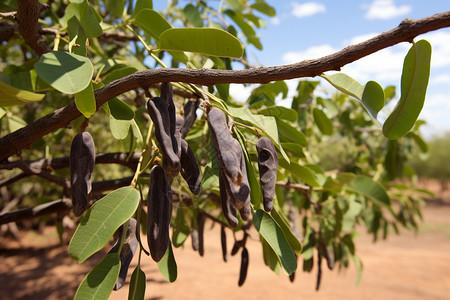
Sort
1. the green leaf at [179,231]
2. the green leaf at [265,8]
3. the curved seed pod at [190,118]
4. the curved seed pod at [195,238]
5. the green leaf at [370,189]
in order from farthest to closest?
1. the green leaf at [265,8]
2. the curved seed pod at [195,238]
3. the green leaf at [179,231]
4. the green leaf at [370,189]
5. the curved seed pod at [190,118]

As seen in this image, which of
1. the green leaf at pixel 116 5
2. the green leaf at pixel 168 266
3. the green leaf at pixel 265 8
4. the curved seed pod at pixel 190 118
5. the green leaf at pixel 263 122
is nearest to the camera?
the green leaf at pixel 263 122

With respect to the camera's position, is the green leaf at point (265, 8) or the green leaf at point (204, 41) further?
the green leaf at point (265, 8)

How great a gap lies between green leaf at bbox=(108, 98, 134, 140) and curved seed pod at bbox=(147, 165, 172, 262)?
12.1 inches

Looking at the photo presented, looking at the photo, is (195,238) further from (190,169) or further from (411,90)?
(411,90)

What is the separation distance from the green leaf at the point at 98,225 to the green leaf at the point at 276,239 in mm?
283

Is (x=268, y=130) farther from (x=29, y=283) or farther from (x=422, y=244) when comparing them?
(x=422, y=244)

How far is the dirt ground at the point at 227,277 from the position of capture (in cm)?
412

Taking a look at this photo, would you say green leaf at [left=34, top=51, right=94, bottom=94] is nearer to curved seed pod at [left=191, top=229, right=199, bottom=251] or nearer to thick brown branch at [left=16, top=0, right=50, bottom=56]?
thick brown branch at [left=16, top=0, right=50, bottom=56]

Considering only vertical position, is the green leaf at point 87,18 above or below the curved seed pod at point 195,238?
above

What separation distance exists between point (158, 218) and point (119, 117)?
378 millimetres

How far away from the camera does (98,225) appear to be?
28.4 inches

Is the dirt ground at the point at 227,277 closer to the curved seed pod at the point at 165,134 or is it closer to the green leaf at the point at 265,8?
the green leaf at the point at 265,8

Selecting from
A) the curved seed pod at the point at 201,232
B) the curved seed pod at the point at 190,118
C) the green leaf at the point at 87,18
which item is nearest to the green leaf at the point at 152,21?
the green leaf at the point at 87,18

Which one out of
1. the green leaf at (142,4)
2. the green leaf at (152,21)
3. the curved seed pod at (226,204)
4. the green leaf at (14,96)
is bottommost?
the curved seed pod at (226,204)
